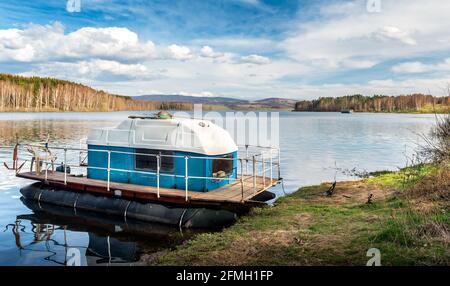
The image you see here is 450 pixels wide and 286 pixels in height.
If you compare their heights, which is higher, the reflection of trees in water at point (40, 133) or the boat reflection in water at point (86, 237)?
the reflection of trees in water at point (40, 133)

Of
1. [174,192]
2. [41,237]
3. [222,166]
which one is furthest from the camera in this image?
[222,166]

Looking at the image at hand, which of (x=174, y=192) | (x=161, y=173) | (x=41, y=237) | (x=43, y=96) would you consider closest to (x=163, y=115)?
(x=161, y=173)

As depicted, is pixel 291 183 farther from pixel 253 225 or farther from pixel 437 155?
pixel 253 225

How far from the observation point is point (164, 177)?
15.6m

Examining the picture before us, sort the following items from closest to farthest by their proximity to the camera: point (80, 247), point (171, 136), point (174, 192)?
point (80, 247)
point (174, 192)
point (171, 136)

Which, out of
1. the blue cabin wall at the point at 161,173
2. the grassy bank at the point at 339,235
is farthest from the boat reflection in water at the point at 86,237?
the blue cabin wall at the point at 161,173

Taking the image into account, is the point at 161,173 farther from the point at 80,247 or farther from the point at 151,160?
the point at 80,247

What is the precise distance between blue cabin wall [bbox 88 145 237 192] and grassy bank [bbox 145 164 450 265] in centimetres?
240

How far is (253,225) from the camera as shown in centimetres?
1259

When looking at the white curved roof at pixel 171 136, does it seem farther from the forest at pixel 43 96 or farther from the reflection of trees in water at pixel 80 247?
the forest at pixel 43 96

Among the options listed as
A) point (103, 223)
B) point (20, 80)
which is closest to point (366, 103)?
point (20, 80)

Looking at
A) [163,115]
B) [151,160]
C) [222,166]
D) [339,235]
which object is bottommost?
[339,235]

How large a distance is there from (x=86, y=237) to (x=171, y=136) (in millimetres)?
4962

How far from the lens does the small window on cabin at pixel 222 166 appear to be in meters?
15.3
